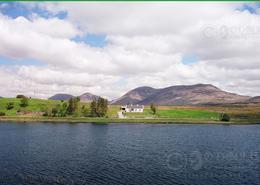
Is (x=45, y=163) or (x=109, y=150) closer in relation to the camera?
(x=45, y=163)

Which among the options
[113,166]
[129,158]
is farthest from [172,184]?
[129,158]

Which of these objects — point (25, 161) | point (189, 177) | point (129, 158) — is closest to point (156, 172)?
point (189, 177)

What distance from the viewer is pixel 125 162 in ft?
234

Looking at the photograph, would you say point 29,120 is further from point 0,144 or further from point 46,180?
point 46,180

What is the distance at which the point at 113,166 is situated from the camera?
66.8 m

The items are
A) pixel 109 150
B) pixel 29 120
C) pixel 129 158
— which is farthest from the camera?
pixel 29 120

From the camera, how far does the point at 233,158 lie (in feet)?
259

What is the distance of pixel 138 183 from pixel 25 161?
34504 mm

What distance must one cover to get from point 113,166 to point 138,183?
14214 millimetres

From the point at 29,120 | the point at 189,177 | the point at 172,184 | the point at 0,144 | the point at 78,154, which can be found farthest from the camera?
the point at 29,120

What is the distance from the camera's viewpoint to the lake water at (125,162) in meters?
56.5

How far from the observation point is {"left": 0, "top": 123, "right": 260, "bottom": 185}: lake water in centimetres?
5654

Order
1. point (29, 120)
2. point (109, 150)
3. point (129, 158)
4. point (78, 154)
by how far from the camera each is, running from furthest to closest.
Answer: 1. point (29, 120)
2. point (109, 150)
3. point (78, 154)
4. point (129, 158)

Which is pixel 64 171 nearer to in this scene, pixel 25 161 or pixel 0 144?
pixel 25 161
